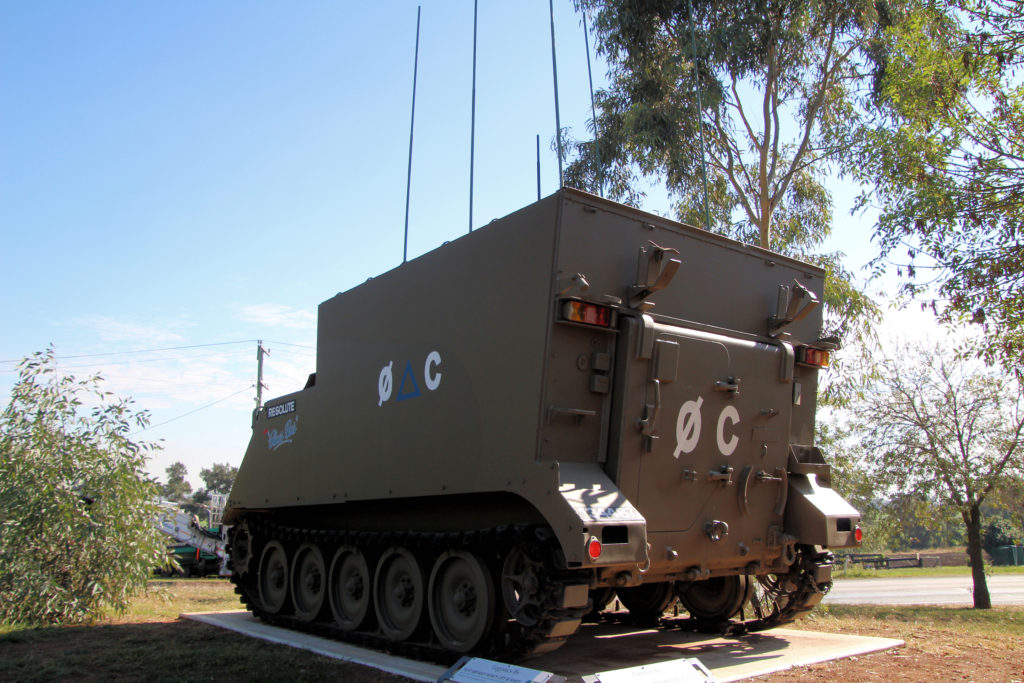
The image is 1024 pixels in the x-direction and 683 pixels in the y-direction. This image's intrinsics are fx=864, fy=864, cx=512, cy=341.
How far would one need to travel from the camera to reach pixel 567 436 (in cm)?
633

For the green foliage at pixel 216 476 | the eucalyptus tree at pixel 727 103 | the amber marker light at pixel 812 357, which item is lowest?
the green foliage at pixel 216 476

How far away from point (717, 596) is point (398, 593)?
10.5 feet

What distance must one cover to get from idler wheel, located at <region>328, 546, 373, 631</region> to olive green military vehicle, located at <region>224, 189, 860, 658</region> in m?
0.03

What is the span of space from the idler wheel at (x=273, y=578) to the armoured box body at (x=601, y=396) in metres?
2.04

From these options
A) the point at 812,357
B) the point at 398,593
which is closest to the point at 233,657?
the point at 398,593

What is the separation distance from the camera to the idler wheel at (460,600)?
691cm

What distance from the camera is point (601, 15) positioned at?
691 inches

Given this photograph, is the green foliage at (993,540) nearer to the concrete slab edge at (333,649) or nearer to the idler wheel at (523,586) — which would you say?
the concrete slab edge at (333,649)

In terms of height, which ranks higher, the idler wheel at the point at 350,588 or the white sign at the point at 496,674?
the white sign at the point at 496,674

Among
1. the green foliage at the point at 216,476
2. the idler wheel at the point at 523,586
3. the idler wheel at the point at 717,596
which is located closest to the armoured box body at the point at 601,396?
the idler wheel at the point at 523,586

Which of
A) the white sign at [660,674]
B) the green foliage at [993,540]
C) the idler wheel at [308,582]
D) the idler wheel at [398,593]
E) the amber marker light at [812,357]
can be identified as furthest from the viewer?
the green foliage at [993,540]

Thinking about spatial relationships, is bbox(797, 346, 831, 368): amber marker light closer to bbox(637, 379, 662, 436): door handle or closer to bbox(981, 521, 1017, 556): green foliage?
bbox(637, 379, 662, 436): door handle

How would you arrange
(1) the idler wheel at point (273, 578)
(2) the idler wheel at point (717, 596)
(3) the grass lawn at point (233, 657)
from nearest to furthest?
(3) the grass lawn at point (233, 657) < (2) the idler wheel at point (717, 596) < (1) the idler wheel at point (273, 578)

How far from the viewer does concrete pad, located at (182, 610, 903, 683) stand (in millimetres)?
6750
